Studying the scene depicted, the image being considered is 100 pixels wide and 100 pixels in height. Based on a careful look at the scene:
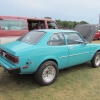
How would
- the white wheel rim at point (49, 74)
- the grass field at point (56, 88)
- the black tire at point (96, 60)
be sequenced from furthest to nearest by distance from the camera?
the black tire at point (96, 60) < the white wheel rim at point (49, 74) < the grass field at point (56, 88)

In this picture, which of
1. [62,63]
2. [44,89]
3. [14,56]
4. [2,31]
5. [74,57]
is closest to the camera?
[14,56]

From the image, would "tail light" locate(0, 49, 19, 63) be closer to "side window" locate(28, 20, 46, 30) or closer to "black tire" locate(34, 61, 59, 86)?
"black tire" locate(34, 61, 59, 86)

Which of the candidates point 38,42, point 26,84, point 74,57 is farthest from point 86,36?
point 26,84

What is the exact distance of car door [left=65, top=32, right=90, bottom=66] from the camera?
13.9 feet

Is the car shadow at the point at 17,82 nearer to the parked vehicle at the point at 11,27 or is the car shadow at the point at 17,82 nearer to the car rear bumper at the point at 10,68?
the car rear bumper at the point at 10,68

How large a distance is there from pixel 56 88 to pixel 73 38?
181cm

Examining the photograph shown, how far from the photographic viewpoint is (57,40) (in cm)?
399

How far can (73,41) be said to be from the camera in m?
4.41

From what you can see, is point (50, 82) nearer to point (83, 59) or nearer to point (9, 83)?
point (9, 83)

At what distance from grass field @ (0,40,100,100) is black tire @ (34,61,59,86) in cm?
15

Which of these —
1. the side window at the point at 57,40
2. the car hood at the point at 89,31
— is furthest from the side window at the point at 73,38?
the car hood at the point at 89,31

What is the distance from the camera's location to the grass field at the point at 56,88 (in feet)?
10.4

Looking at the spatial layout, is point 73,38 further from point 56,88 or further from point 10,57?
point 10,57

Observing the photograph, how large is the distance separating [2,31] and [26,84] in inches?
135
